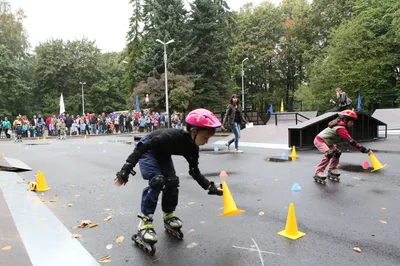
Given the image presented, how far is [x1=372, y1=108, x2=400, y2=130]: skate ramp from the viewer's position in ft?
65.1

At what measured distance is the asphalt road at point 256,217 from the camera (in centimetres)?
336

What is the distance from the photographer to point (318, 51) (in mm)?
45250

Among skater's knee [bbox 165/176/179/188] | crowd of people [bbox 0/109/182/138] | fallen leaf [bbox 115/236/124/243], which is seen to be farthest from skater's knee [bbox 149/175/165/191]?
crowd of people [bbox 0/109/182/138]

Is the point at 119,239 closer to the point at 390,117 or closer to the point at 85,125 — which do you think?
the point at 390,117

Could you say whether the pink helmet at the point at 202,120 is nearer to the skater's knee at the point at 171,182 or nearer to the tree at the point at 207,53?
the skater's knee at the point at 171,182

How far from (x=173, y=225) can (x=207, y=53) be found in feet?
121

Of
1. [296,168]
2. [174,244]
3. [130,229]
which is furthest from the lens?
[296,168]

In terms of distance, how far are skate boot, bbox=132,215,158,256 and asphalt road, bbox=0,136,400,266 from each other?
71mm

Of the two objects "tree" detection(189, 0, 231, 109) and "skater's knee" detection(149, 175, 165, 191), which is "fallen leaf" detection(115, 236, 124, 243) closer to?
"skater's knee" detection(149, 175, 165, 191)

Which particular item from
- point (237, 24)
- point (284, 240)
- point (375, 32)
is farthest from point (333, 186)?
point (237, 24)

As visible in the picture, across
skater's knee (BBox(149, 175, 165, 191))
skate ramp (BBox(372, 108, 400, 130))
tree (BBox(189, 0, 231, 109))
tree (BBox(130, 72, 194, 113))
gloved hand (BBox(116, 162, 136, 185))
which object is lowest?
skater's knee (BBox(149, 175, 165, 191))

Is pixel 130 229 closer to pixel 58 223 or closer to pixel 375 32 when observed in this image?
pixel 58 223

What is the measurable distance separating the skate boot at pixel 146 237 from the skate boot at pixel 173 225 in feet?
1.22

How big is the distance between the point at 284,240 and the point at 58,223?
114 inches
